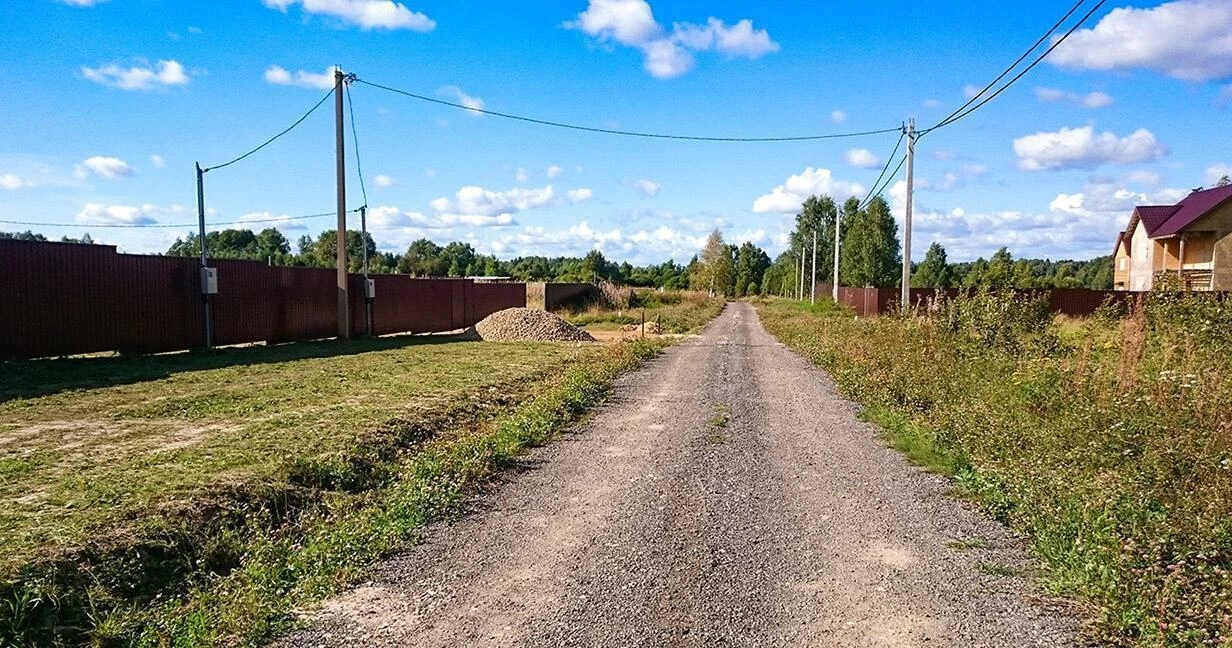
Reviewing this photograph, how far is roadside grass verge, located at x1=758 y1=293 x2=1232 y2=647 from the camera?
382cm

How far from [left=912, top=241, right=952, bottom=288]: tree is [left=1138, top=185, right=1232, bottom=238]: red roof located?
26.7 meters

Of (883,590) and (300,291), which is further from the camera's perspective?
(300,291)

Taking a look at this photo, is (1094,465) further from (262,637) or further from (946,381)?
(262,637)

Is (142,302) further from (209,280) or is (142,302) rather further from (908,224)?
(908,224)

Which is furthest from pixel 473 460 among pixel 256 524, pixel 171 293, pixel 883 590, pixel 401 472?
pixel 171 293

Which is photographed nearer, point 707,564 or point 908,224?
point 707,564

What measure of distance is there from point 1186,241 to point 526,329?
31.1 m

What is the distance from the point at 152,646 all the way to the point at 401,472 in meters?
3.08

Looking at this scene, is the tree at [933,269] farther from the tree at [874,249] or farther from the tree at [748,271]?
the tree at [748,271]

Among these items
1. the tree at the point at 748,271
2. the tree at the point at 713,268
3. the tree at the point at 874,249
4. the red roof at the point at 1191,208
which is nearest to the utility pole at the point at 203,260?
the red roof at the point at 1191,208

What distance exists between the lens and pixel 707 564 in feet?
14.3

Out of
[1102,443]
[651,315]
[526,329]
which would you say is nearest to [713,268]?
[651,315]

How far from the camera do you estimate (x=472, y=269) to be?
9775cm

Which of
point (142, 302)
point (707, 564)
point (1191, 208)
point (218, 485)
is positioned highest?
point (1191, 208)
